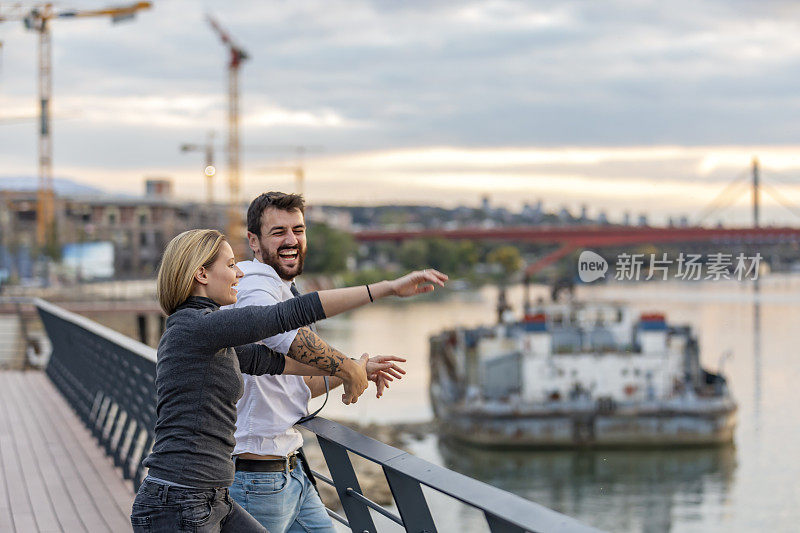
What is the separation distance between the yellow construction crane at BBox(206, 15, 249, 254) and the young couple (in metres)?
68.4

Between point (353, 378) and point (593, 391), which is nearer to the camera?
point (353, 378)

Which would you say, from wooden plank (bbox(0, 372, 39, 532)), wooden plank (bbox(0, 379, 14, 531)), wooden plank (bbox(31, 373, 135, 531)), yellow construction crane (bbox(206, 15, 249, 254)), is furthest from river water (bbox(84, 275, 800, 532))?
yellow construction crane (bbox(206, 15, 249, 254))

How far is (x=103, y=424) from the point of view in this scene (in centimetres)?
625

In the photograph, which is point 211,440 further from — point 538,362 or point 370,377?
point 538,362

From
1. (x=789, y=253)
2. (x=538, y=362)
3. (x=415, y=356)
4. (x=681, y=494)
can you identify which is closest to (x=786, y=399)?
(x=681, y=494)

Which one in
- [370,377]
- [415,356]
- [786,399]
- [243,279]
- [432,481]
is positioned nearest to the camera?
[432,481]

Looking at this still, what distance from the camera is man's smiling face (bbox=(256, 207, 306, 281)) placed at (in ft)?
7.77

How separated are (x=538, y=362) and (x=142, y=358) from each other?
35.7 m

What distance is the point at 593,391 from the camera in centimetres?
3909

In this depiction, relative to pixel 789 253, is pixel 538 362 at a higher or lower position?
lower

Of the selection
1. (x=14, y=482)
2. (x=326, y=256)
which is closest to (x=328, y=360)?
(x=14, y=482)

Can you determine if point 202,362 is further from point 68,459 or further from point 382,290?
point 68,459

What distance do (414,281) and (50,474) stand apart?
13.5ft

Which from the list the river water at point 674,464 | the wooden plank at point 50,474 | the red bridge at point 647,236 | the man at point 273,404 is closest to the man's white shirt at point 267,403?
the man at point 273,404
